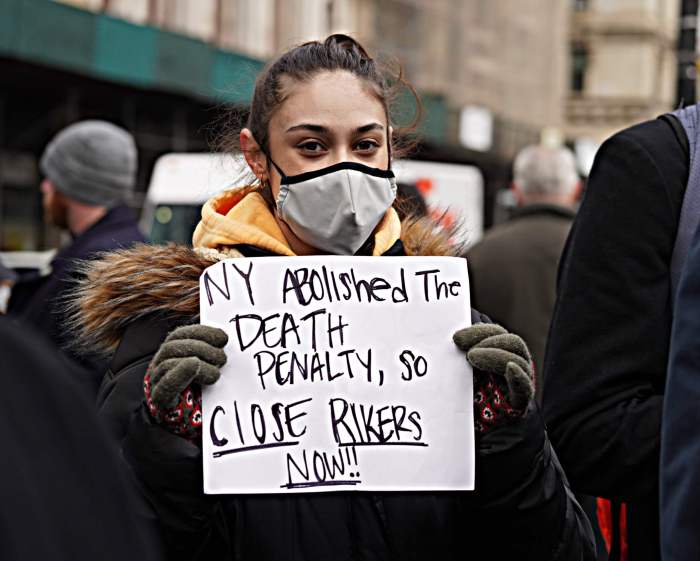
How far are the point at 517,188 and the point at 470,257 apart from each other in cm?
45

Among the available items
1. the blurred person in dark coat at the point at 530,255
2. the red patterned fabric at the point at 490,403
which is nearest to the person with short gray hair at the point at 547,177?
the blurred person in dark coat at the point at 530,255

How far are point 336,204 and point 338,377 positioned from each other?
0.35 m

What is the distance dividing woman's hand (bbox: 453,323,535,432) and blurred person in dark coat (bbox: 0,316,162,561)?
134cm

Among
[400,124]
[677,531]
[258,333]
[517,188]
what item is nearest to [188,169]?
[517,188]

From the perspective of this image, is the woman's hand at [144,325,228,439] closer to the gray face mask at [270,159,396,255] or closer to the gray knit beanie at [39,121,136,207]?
the gray face mask at [270,159,396,255]

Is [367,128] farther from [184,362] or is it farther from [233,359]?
[184,362]

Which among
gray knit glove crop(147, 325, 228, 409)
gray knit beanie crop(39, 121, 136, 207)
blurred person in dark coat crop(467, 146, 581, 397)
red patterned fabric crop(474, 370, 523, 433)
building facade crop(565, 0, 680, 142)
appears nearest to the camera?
gray knit glove crop(147, 325, 228, 409)

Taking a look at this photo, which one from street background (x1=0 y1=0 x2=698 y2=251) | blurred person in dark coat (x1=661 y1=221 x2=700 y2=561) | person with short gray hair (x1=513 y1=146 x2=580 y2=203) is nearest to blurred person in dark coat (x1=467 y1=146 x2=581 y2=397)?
person with short gray hair (x1=513 y1=146 x2=580 y2=203)

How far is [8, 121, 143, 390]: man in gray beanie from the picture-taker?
5293 millimetres

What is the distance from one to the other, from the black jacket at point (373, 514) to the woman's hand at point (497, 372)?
1.8 inches

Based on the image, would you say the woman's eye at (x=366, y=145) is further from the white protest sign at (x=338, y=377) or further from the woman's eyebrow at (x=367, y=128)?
the white protest sign at (x=338, y=377)

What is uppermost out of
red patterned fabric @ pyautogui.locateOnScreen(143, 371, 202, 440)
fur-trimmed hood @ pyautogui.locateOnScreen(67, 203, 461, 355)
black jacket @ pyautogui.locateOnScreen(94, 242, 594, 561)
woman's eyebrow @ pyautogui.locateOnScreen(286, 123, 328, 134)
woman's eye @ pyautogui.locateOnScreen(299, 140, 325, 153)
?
woman's eyebrow @ pyautogui.locateOnScreen(286, 123, 328, 134)

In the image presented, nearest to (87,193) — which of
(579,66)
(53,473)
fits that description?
(53,473)

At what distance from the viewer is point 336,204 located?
271cm
